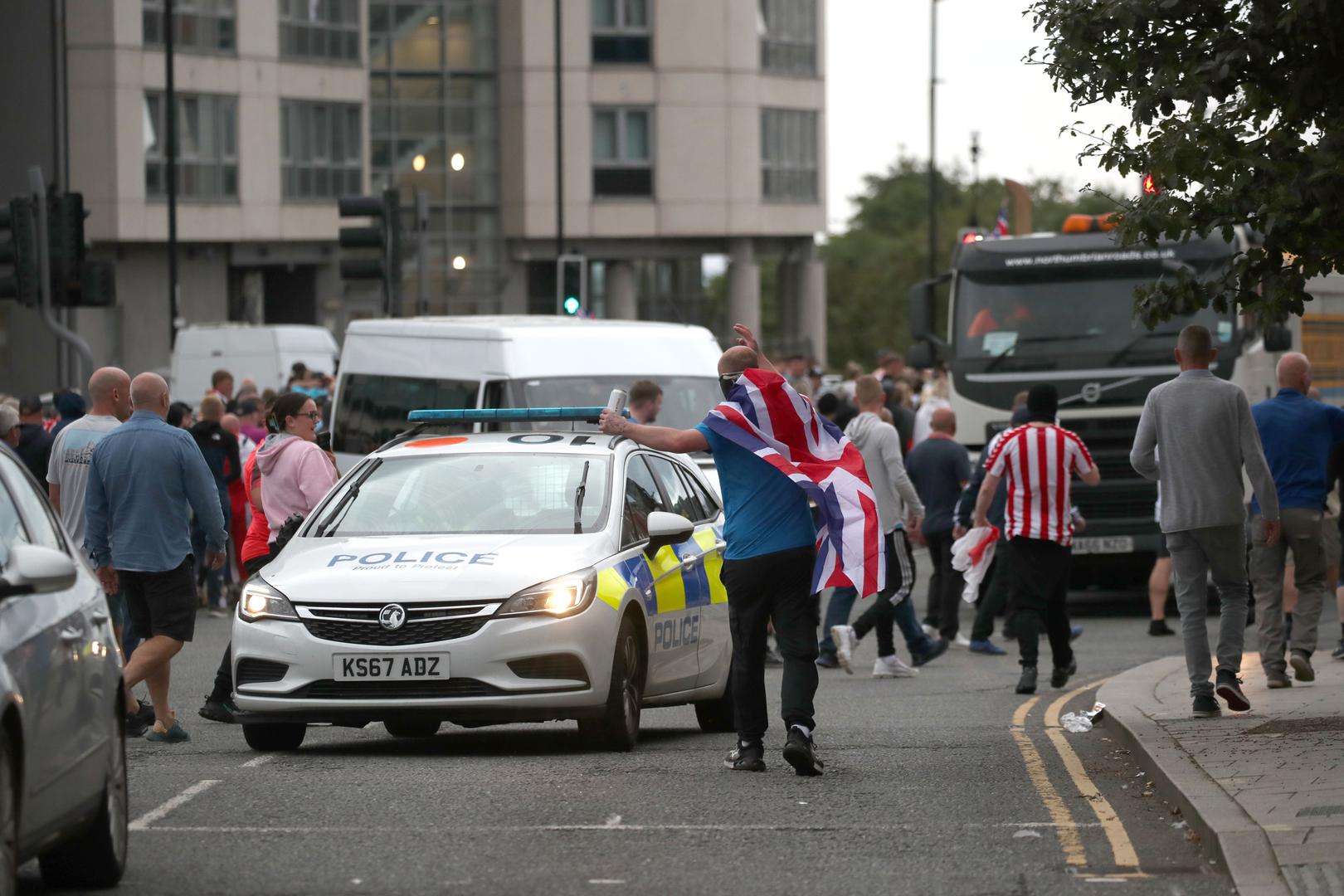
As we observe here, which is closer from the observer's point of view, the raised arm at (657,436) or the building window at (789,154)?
the raised arm at (657,436)

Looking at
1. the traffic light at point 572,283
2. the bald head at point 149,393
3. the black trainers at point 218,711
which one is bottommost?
the black trainers at point 218,711

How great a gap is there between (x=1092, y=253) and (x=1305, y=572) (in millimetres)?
7412

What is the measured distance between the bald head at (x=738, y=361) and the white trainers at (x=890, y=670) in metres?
6.17

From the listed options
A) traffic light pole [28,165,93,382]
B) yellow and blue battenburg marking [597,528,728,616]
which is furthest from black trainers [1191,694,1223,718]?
traffic light pole [28,165,93,382]

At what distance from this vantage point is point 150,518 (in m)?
11.2

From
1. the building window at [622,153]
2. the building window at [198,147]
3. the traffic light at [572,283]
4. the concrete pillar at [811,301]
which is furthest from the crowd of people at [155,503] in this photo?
the concrete pillar at [811,301]

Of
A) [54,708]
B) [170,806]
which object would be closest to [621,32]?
[170,806]

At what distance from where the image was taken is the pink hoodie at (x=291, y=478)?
42.2ft

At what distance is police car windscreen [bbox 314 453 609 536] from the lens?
11195mm

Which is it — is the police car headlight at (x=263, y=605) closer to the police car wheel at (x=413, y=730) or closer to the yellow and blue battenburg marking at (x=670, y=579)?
the yellow and blue battenburg marking at (x=670, y=579)

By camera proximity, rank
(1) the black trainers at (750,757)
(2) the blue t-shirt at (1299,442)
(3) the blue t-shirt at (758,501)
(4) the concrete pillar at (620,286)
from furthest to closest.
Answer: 1. (4) the concrete pillar at (620,286)
2. (2) the blue t-shirt at (1299,442)
3. (1) the black trainers at (750,757)
4. (3) the blue t-shirt at (758,501)

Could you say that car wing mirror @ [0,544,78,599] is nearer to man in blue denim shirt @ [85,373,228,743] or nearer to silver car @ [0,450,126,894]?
silver car @ [0,450,126,894]

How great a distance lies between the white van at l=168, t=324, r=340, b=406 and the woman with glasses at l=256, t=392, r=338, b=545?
23.0 meters

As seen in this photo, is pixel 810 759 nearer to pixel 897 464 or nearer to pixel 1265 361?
pixel 897 464
